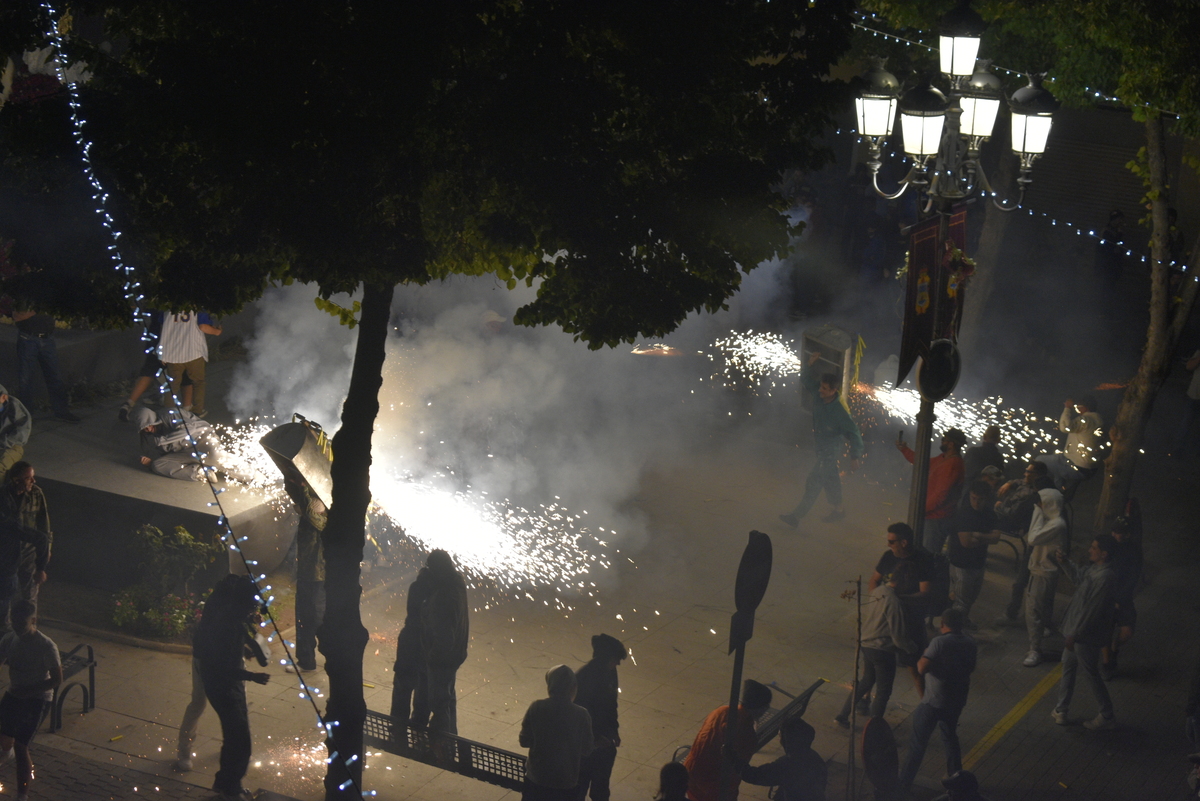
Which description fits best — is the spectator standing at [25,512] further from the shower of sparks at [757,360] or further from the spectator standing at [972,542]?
the shower of sparks at [757,360]

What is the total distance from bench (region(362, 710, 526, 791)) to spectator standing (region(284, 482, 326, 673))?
1749 mm

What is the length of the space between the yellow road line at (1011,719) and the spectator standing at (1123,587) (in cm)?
39

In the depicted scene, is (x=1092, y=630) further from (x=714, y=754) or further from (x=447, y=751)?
(x=447, y=751)

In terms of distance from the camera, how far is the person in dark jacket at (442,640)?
24.0 feet

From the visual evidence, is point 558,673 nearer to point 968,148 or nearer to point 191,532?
point 191,532

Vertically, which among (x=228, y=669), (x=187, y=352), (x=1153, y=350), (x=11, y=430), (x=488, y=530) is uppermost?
(x=1153, y=350)

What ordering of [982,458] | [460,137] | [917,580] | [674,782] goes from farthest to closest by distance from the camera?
1. [982,458]
2. [917,580]
3. [674,782]
4. [460,137]

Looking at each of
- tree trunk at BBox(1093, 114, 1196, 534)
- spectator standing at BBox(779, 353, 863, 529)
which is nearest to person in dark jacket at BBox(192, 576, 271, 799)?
spectator standing at BBox(779, 353, 863, 529)

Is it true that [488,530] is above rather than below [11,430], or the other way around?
below

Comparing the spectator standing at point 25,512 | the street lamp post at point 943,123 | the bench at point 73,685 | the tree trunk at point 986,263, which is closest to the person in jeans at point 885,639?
the street lamp post at point 943,123

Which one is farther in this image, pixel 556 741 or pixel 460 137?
pixel 556 741

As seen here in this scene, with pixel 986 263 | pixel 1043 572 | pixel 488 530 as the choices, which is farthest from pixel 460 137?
pixel 986 263

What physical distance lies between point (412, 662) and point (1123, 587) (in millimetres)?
5119

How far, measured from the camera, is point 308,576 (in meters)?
8.48
